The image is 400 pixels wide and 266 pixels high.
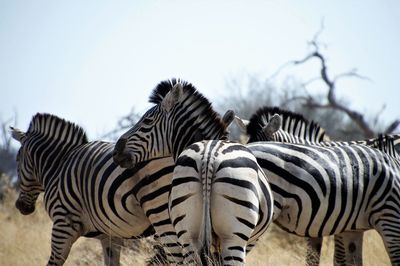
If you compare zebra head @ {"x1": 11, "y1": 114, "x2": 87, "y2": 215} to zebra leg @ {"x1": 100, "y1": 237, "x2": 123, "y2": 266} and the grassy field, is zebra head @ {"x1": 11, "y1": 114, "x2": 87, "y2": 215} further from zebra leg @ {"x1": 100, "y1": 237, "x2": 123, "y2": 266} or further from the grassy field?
the grassy field

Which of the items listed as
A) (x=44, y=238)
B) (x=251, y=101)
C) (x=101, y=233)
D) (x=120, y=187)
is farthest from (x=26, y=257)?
(x=251, y=101)

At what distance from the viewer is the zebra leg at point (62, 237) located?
7969 millimetres

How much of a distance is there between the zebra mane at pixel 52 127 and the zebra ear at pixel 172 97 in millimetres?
2134

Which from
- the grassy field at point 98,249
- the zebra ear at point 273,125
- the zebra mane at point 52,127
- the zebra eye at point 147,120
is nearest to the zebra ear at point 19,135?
the zebra mane at point 52,127

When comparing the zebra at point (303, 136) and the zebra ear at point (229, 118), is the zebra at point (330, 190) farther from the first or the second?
the zebra at point (303, 136)

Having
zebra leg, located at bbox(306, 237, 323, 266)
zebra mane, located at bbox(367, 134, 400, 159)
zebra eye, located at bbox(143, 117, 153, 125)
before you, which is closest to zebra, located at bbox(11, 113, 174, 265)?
zebra eye, located at bbox(143, 117, 153, 125)

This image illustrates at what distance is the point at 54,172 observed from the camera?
8.73 metres

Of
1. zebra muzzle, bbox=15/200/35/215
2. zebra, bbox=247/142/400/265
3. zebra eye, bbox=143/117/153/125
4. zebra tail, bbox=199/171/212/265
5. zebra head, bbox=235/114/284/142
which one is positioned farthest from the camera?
zebra muzzle, bbox=15/200/35/215

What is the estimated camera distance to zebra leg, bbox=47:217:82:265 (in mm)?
7969

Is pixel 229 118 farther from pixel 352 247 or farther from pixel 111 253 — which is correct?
pixel 111 253

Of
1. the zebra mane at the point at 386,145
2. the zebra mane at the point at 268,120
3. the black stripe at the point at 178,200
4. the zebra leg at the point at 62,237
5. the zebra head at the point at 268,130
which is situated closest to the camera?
the black stripe at the point at 178,200

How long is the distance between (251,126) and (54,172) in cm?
256

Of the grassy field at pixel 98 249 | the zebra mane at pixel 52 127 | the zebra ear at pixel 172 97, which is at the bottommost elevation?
the grassy field at pixel 98 249

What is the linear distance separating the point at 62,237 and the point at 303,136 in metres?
3.63
